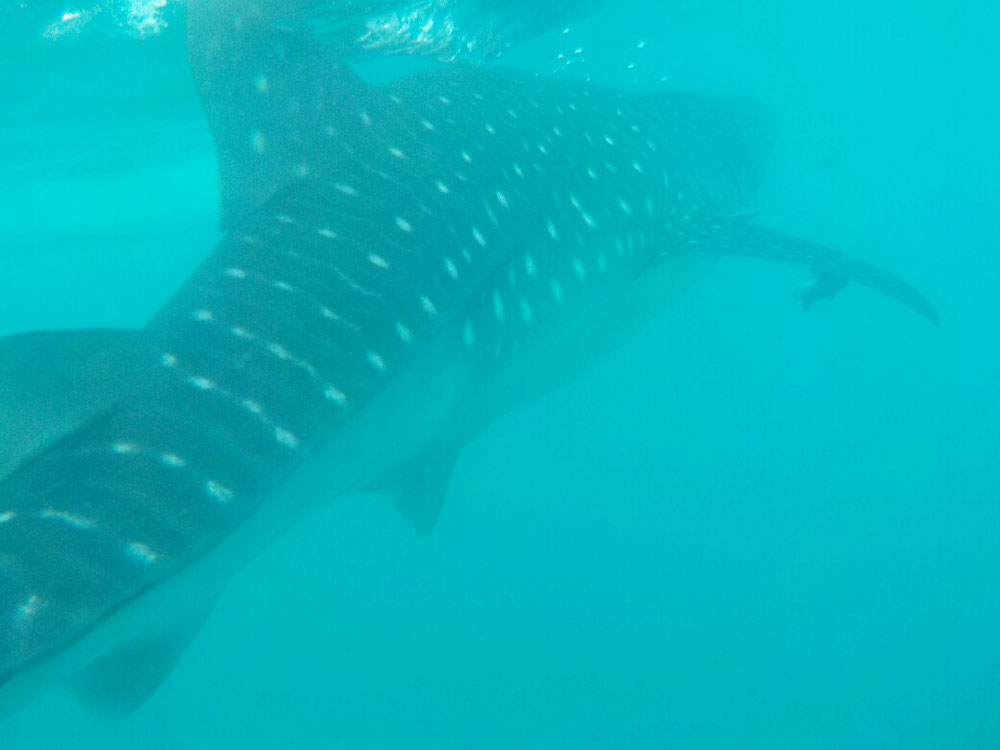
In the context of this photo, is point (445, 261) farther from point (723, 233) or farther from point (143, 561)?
point (723, 233)

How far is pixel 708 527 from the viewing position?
20578 mm

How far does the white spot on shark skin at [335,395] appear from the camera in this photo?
293 centimetres

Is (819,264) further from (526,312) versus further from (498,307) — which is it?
(498,307)

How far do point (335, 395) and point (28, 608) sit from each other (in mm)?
1205

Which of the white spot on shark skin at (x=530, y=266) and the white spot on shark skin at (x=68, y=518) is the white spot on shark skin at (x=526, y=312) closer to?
the white spot on shark skin at (x=530, y=266)

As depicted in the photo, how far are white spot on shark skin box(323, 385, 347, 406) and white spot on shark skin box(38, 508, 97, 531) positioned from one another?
2.94ft

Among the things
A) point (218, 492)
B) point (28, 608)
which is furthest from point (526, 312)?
point (28, 608)

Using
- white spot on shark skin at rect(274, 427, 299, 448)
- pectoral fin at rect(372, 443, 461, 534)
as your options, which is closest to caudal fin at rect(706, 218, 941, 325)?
pectoral fin at rect(372, 443, 461, 534)

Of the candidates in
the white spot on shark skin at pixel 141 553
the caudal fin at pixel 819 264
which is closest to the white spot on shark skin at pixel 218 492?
the white spot on shark skin at pixel 141 553

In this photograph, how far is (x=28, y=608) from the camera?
1.96m

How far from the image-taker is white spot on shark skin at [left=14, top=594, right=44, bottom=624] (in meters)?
1.94

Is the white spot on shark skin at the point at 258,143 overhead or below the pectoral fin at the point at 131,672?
overhead

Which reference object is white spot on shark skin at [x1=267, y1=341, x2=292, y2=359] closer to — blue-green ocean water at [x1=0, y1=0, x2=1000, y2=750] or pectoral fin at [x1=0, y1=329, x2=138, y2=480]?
pectoral fin at [x1=0, y1=329, x2=138, y2=480]

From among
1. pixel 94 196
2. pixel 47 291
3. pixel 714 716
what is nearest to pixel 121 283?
pixel 47 291
